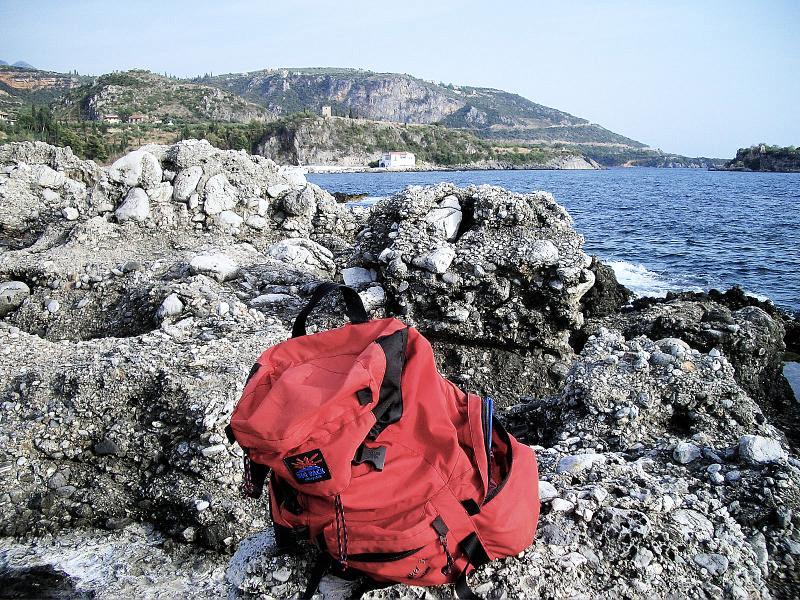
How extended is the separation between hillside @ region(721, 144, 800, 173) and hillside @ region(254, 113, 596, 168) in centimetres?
5004

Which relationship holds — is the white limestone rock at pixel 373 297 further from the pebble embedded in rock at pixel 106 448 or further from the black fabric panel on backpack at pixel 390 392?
the black fabric panel on backpack at pixel 390 392

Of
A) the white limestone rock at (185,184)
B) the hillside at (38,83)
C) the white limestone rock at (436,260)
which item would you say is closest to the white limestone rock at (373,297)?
the white limestone rock at (436,260)

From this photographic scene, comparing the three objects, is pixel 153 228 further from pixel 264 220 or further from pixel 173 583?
pixel 173 583

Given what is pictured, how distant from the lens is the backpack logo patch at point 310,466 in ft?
6.87

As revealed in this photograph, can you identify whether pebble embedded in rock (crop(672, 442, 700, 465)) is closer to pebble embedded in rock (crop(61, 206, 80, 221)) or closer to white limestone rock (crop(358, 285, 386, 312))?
white limestone rock (crop(358, 285, 386, 312))

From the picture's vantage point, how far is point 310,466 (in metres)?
2.11

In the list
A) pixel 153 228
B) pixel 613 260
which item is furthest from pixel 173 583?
pixel 613 260

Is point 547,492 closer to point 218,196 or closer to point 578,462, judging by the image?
point 578,462

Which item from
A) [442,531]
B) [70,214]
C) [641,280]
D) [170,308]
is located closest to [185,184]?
[70,214]

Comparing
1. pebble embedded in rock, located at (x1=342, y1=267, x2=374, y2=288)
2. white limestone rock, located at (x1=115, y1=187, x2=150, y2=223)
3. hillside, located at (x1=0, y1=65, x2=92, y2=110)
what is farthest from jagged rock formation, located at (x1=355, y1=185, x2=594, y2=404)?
hillside, located at (x1=0, y1=65, x2=92, y2=110)

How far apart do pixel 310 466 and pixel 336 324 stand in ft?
12.3

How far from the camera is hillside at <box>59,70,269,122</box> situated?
123625 millimetres

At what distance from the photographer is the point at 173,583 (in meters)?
3.28

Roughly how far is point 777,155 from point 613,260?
145809 mm
